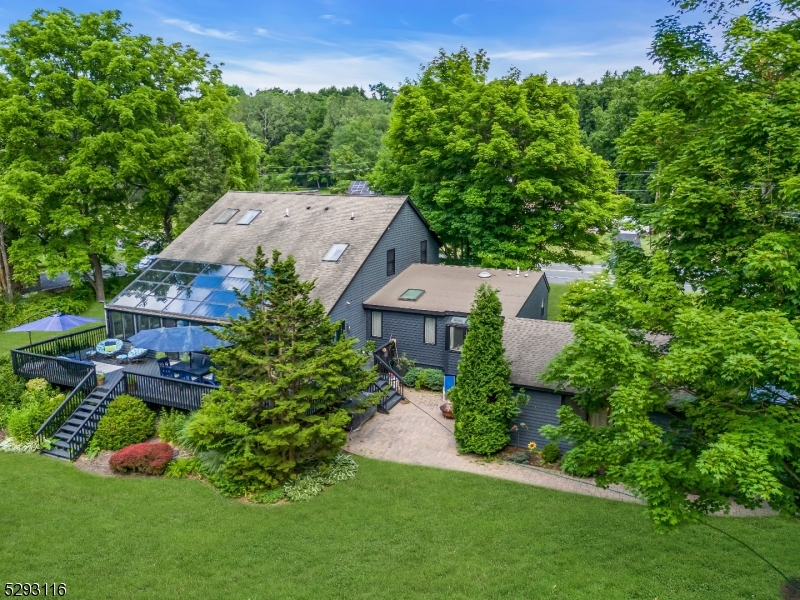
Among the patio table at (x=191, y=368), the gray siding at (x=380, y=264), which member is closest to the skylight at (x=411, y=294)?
the gray siding at (x=380, y=264)

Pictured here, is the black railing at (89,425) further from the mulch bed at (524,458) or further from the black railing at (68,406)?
the mulch bed at (524,458)

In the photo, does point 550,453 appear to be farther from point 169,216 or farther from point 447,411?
point 169,216

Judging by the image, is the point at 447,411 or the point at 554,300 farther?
the point at 554,300

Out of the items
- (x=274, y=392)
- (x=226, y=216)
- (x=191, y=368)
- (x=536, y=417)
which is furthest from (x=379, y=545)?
(x=226, y=216)

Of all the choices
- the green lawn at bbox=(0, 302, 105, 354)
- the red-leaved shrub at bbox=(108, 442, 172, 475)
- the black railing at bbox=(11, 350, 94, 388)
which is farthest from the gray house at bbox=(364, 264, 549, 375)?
the green lawn at bbox=(0, 302, 105, 354)

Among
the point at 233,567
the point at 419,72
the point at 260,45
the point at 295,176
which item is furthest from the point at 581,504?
the point at 295,176

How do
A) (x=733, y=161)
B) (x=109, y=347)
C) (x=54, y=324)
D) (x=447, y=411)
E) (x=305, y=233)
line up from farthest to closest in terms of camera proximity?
(x=305, y=233), (x=109, y=347), (x=54, y=324), (x=447, y=411), (x=733, y=161)
